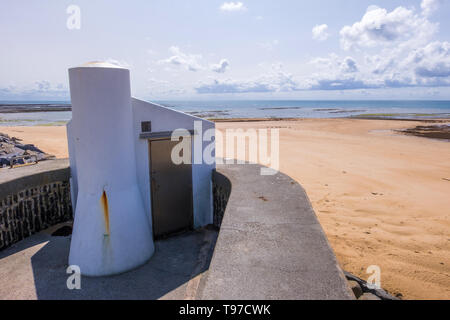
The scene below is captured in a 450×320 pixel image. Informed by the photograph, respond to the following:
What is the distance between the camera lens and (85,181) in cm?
483

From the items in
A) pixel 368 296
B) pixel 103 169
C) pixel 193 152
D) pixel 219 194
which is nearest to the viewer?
pixel 368 296

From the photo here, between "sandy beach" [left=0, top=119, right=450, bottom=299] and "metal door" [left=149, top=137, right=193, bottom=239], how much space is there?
3308mm

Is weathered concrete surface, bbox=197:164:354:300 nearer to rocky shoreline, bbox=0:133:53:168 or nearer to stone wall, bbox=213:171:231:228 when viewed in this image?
stone wall, bbox=213:171:231:228

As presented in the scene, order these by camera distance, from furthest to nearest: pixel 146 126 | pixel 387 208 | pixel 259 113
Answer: pixel 259 113 → pixel 387 208 → pixel 146 126

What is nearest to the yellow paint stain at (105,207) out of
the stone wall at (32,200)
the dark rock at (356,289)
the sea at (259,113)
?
the stone wall at (32,200)

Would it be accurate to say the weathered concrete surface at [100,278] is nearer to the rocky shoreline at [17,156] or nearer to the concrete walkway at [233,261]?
the concrete walkway at [233,261]

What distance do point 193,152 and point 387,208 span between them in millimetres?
5647

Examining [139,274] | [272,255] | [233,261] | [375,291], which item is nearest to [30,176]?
[139,274]

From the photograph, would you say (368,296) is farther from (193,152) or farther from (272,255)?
(193,152)

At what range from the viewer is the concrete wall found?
5.73m

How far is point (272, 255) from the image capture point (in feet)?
11.1

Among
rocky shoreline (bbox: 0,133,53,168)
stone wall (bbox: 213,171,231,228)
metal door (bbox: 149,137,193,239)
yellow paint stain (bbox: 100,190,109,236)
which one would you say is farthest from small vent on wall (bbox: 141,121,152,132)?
rocky shoreline (bbox: 0,133,53,168)

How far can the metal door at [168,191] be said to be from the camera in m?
6.08
